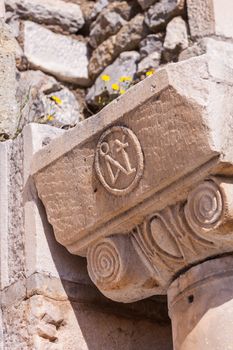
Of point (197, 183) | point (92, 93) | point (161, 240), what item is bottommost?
point (92, 93)

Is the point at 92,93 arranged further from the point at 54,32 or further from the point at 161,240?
the point at 161,240

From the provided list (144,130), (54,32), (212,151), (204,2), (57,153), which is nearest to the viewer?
(212,151)

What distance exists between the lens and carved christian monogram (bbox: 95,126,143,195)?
344cm

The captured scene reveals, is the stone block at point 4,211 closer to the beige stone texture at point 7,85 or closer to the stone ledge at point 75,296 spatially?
the stone ledge at point 75,296

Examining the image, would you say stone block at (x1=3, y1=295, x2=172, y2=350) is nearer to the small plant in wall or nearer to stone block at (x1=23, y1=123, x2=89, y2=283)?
stone block at (x1=23, y1=123, x2=89, y2=283)

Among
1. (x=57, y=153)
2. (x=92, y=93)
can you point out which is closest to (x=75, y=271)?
(x=57, y=153)

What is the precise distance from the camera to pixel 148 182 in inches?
133

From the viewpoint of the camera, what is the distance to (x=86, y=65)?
5.27 metres

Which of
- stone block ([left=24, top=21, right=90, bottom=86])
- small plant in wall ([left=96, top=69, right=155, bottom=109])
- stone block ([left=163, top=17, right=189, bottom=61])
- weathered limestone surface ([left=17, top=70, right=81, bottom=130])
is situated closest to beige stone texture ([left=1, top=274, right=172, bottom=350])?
weathered limestone surface ([left=17, top=70, right=81, bottom=130])

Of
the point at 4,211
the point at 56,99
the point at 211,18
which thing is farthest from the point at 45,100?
the point at 4,211

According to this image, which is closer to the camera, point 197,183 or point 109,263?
point 197,183

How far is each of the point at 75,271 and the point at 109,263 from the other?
338 mm

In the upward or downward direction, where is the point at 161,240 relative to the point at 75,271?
upward

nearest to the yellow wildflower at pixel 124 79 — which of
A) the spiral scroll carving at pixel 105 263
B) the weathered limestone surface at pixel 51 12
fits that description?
the weathered limestone surface at pixel 51 12
